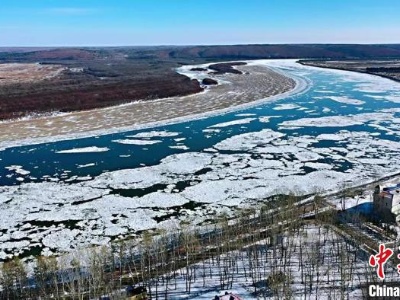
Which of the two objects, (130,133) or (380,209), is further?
(130,133)

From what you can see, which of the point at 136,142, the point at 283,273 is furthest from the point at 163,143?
the point at 283,273

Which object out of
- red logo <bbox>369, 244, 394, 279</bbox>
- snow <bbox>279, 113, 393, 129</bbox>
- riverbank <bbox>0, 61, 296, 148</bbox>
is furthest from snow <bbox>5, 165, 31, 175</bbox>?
snow <bbox>279, 113, 393, 129</bbox>

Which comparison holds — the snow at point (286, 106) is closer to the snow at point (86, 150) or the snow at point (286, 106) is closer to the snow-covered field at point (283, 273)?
the snow at point (86, 150)

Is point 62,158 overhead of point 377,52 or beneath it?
beneath

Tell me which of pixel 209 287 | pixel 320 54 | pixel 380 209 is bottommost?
pixel 209 287

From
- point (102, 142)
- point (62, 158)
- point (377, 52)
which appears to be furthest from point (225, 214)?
point (377, 52)

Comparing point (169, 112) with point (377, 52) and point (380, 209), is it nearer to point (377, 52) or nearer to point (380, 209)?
point (380, 209)
